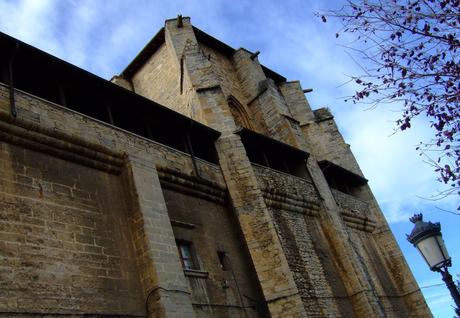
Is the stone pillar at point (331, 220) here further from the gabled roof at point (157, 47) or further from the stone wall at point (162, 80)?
the stone wall at point (162, 80)

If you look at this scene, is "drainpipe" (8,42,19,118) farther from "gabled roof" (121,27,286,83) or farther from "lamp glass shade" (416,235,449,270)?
"gabled roof" (121,27,286,83)

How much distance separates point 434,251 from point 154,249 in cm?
402

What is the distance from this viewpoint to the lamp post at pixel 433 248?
4.66 m

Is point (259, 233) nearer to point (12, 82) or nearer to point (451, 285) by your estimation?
point (451, 285)

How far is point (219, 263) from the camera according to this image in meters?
8.70

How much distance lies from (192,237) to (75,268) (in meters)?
2.85

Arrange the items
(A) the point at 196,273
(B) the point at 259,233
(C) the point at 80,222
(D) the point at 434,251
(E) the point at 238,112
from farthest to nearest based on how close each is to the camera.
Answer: (E) the point at 238,112, (B) the point at 259,233, (A) the point at 196,273, (C) the point at 80,222, (D) the point at 434,251

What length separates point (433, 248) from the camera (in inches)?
186

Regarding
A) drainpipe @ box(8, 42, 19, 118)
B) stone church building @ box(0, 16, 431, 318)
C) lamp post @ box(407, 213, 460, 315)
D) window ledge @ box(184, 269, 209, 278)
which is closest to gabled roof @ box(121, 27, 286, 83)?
stone church building @ box(0, 16, 431, 318)

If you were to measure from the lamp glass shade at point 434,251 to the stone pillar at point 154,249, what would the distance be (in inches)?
140

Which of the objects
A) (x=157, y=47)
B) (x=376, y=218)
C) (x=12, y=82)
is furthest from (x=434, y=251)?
(x=157, y=47)

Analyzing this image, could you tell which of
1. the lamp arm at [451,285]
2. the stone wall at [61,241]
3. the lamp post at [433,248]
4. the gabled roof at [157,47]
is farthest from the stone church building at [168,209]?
the lamp arm at [451,285]

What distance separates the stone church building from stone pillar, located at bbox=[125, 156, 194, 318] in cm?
2

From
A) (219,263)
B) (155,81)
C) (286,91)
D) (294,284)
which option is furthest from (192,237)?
(286,91)
